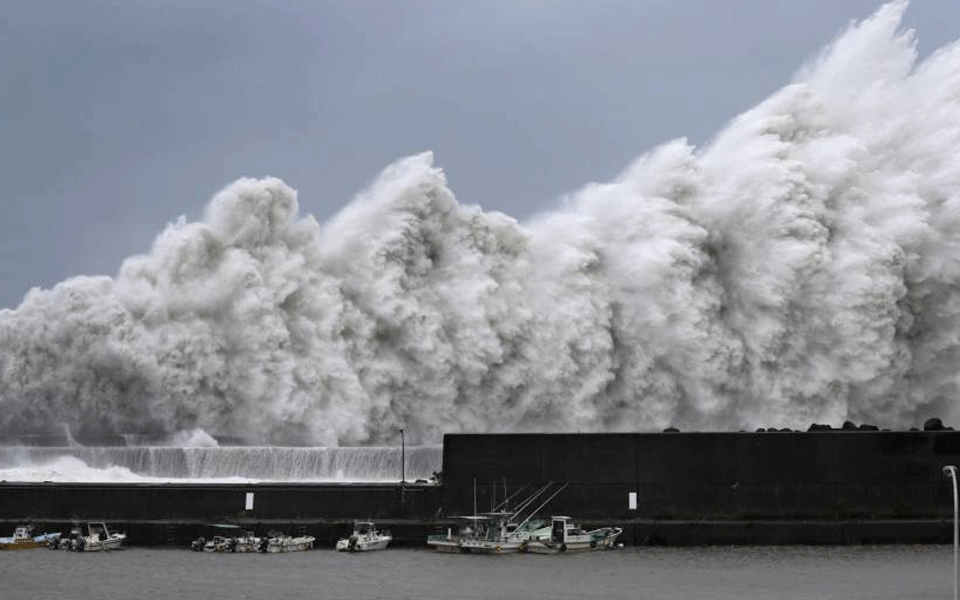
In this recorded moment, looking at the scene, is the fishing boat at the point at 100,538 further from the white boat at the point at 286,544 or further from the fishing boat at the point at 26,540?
the white boat at the point at 286,544

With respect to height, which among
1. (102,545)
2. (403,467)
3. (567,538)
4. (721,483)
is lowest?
(102,545)

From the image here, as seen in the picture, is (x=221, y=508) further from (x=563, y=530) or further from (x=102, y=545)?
(x=563, y=530)

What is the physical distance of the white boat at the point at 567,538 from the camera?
112 feet

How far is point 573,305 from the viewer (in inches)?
1916

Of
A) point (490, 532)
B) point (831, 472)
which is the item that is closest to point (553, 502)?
point (490, 532)

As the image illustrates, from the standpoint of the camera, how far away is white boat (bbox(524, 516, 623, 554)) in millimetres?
34188

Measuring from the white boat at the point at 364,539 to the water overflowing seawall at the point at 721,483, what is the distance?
17.7 inches

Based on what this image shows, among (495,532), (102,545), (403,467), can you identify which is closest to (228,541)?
(102,545)

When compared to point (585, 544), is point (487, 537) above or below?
above

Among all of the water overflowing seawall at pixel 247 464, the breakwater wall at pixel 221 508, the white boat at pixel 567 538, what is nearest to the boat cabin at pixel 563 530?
the white boat at pixel 567 538

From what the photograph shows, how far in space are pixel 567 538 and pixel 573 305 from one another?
50.0 feet

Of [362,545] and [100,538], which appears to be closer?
[362,545]

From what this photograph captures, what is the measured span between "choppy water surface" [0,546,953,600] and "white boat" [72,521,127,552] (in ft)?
1.88

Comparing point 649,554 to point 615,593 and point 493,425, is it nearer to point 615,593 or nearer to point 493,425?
point 615,593
